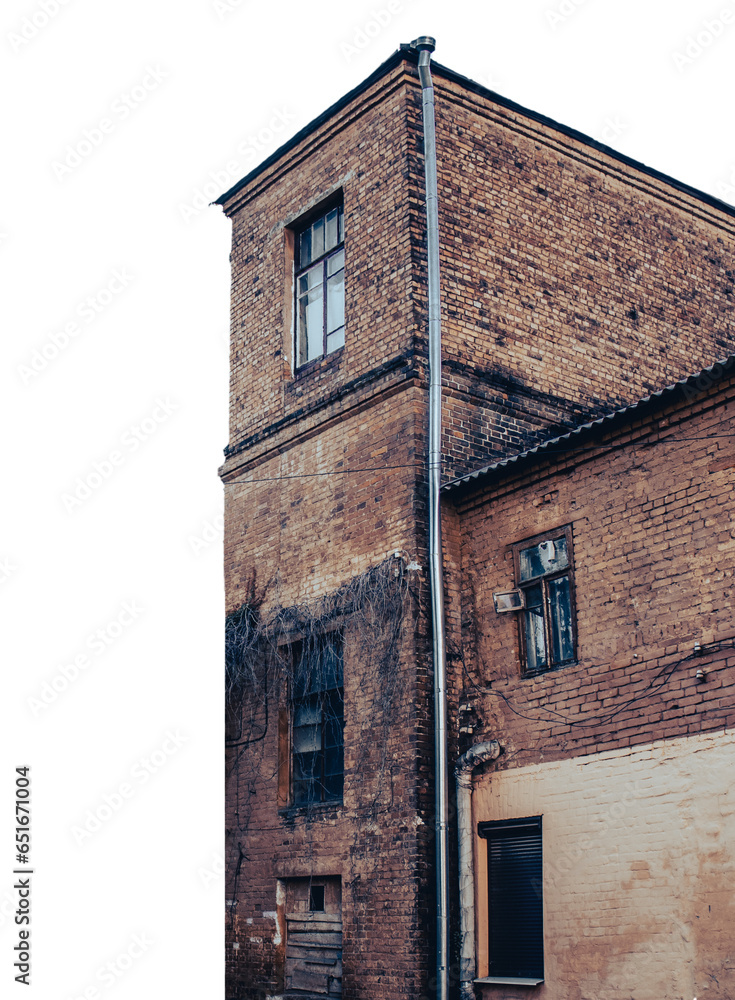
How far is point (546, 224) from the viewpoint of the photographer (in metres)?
13.5

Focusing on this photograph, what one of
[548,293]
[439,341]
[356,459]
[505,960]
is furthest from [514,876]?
[548,293]

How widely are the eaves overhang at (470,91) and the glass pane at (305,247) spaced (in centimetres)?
111

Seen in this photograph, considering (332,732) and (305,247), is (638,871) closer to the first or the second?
(332,732)

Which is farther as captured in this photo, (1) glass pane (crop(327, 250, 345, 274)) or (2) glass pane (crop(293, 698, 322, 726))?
(1) glass pane (crop(327, 250, 345, 274))

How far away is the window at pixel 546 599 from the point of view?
10.3 meters

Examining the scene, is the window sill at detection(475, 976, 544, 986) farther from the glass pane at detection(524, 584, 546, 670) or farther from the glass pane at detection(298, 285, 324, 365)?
the glass pane at detection(298, 285, 324, 365)

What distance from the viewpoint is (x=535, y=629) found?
416 inches

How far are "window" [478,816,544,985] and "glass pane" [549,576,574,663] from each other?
1463 mm

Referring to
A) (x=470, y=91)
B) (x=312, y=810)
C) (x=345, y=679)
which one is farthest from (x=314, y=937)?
(x=470, y=91)

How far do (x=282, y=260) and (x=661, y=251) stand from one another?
15.8 feet

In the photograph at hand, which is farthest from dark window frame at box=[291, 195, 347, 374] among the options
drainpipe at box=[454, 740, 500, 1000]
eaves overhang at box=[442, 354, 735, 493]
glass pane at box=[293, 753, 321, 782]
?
drainpipe at box=[454, 740, 500, 1000]

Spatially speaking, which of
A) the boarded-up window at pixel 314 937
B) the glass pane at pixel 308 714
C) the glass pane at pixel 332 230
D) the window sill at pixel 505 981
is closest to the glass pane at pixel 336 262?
the glass pane at pixel 332 230

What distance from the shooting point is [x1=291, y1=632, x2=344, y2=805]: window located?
11.8m

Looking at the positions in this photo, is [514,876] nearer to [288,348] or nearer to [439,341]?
[439,341]
